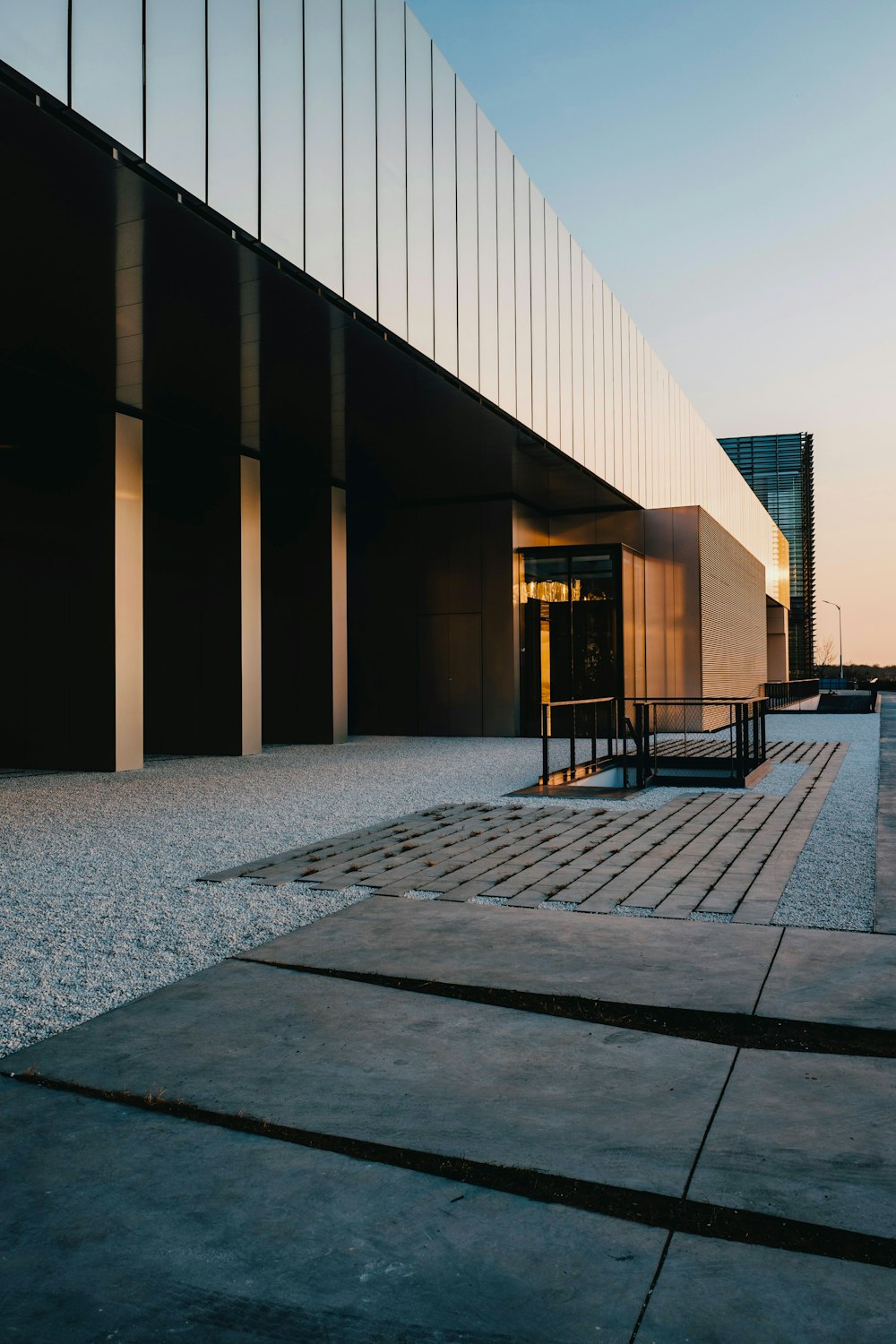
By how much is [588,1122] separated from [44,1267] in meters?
1.36

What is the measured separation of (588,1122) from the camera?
2.66 meters

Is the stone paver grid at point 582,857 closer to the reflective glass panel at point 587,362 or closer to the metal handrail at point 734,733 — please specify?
the metal handrail at point 734,733

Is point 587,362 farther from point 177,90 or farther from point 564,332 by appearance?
point 177,90

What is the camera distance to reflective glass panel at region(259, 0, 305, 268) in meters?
8.37

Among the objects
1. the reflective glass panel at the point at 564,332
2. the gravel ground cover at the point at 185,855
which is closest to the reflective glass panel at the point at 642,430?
the reflective glass panel at the point at 564,332

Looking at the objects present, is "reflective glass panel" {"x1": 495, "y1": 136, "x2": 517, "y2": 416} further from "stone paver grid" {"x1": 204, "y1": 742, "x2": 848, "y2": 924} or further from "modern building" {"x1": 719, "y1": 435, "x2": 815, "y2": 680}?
"modern building" {"x1": 719, "y1": 435, "x2": 815, "y2": 680}

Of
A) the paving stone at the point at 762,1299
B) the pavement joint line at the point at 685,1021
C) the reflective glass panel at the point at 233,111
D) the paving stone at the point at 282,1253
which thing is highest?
the reflective glass panel at the point at 233,111

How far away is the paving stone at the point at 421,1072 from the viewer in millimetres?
2559

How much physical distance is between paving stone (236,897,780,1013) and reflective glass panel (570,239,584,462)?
13.6 metres

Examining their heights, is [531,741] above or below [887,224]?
below

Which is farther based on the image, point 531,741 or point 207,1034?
point 531,741

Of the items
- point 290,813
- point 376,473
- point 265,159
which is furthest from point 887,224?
point 290,813

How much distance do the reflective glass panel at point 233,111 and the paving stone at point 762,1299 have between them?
7854mm

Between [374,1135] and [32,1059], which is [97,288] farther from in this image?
[374,1135]
